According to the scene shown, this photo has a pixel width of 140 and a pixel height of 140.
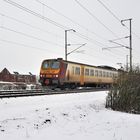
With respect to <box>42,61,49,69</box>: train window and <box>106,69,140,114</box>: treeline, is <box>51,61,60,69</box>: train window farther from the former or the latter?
<box>106,69,140,114</box>: treeline

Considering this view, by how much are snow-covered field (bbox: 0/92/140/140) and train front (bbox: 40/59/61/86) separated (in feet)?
38.3

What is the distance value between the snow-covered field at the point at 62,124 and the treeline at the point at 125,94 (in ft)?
8.42

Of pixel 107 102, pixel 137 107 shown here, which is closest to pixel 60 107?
pixel 107 102

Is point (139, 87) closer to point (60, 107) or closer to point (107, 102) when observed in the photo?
point (107, 102)

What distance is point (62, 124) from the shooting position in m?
9.81

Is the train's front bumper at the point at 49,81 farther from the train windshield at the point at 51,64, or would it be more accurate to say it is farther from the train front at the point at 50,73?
the train windshield at the point at 51,64

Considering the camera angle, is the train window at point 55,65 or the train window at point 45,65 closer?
the train window at point 55,65

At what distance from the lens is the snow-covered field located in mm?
8297

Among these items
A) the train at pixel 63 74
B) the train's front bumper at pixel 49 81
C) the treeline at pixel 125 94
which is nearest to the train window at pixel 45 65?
the train at pixel 63 74

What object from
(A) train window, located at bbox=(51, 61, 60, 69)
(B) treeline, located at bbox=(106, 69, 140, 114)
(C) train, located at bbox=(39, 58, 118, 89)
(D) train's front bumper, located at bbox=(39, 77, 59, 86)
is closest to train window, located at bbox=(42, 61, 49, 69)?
(C) train, located at bbox=(39, 58, 118, 89)

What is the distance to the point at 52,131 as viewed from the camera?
28.9ft

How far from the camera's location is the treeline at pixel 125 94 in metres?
15.3

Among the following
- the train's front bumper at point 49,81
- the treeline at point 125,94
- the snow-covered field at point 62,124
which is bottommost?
the snow-covered field at point 62,124

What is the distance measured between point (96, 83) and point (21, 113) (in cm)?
2412
